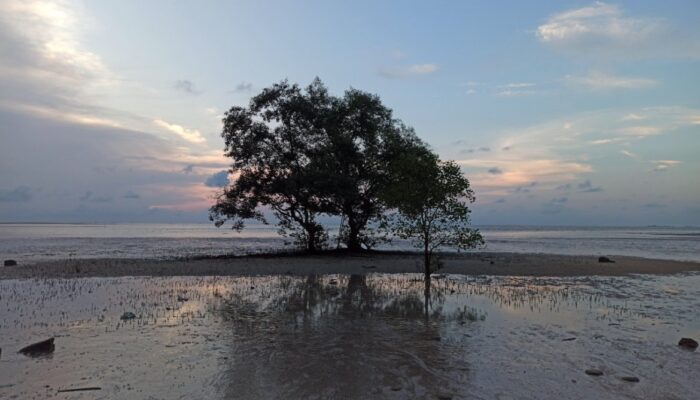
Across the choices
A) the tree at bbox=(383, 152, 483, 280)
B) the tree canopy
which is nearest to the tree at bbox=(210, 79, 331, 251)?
the tree canopy

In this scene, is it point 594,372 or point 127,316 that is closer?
point 594,372

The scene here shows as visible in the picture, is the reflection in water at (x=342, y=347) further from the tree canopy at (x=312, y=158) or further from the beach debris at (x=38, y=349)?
the tree canopy at (x=312, y=158)

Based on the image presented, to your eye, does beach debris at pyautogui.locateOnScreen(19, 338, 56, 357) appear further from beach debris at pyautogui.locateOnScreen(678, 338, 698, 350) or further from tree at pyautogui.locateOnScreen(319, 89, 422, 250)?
tree at pyautogui.locateOnScreen(319, 89, 422, 250)

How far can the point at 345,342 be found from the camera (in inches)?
524

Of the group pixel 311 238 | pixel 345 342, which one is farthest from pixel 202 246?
pixel 345 342

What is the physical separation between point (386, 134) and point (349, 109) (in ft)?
13.9

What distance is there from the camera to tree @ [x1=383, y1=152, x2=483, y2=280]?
26.8 m

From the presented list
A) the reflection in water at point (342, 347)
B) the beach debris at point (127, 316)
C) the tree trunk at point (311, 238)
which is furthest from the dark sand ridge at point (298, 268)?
the beach debris at point (127, 316)

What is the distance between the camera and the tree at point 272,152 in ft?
140

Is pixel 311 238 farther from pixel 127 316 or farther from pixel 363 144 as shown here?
pixel 127 316

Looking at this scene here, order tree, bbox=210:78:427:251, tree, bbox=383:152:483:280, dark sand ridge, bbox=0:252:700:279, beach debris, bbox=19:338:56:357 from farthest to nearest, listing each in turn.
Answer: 1. tree, bbox=210:78:427:251
2. dark sand ridge, bbox=0:252:700:279
3. tree, bbox=383:152:483:280
4. beach debris, bbox=19:338:56:357

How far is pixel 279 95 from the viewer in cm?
4388

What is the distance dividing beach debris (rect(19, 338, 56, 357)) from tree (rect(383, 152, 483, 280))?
747 inches

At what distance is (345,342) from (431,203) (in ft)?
50.0
